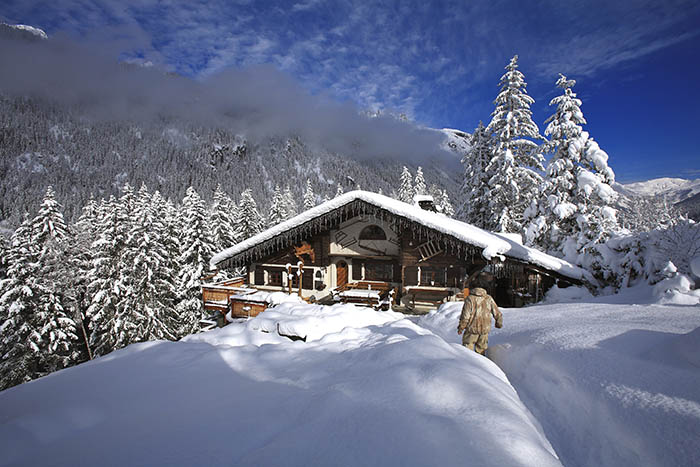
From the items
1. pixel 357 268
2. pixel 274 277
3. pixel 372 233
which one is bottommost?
pixel 274 277

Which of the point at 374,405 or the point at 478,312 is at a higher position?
the point at 478,312

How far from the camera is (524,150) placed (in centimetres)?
2088

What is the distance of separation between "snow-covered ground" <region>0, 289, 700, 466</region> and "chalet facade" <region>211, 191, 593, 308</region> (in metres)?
7.54

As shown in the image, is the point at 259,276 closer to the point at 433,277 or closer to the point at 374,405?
the point at 433,277

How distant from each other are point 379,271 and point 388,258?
117 centimetres

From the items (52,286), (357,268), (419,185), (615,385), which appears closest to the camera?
(615,385)

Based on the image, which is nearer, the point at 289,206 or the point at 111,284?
the point at 111,284

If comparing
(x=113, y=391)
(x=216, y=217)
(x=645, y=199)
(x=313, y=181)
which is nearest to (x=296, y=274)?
(x=113, y=391)

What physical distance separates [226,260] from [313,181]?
554 feet

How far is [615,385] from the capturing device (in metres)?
3.83

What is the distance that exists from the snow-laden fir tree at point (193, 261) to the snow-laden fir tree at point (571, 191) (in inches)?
1026

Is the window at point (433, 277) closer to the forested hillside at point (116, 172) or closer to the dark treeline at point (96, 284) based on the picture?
the dark treeline at point (96, 284)

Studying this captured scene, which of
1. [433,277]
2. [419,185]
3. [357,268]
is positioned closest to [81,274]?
[357,268]

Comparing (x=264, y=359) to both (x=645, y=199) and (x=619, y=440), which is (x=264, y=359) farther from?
(x=645, y=199)
